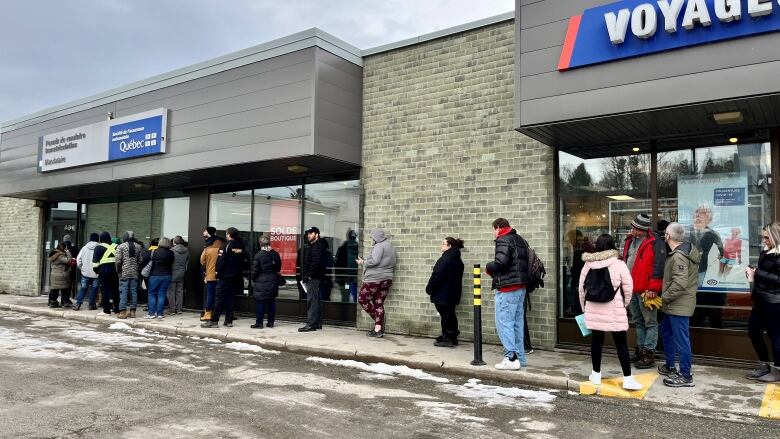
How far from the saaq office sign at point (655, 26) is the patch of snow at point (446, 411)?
443 centimetres

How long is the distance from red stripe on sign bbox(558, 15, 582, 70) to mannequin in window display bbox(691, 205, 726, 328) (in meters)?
2.89

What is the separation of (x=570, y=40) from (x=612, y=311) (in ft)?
11.3

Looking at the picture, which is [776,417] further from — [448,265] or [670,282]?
[448,265]

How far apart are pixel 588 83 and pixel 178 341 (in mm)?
7784

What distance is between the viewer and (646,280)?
6938 mm

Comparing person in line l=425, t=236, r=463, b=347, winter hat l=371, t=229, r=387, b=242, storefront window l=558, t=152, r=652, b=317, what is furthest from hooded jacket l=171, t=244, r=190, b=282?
storefront window l=558, t=152, r=652, b=317

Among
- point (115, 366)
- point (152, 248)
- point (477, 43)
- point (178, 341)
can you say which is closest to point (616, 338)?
point (477, 43)

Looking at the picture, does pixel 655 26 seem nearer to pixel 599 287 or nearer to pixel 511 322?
pixel 599 287

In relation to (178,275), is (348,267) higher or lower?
higher

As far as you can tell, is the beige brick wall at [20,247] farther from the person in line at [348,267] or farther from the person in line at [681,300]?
the person in line at [681,300]

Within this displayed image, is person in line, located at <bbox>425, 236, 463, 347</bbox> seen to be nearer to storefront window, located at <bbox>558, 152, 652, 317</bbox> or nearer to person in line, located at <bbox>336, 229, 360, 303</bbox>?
storefront window, located at <bbox>558, 152, 652, 317</bbox>

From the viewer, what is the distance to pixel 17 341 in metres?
9.26

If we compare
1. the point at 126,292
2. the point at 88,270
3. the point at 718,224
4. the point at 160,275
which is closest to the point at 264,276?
the point at 160,275

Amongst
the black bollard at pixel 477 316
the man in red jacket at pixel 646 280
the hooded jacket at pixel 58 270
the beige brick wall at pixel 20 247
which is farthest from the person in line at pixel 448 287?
the beige brick wall at pixel 20 247
